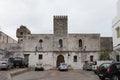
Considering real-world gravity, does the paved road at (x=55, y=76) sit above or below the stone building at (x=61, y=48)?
below

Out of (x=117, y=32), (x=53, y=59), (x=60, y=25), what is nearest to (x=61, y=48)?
(x=53, y=59)

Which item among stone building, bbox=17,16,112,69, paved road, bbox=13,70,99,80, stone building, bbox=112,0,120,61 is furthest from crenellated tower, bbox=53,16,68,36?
paved road, bbox=13,70,99,80

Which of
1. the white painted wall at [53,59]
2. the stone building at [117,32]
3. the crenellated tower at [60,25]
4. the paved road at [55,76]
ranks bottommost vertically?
the paved road at [55,76]

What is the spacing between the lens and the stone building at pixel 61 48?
58250mm

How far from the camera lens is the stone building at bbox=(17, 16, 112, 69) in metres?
58.2

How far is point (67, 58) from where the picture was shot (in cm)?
5822

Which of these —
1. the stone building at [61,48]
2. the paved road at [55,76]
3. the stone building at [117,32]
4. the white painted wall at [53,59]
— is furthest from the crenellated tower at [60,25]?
the paved road at [55,76]

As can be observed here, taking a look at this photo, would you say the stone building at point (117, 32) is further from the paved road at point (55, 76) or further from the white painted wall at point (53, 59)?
the white painted wall at point (53, 59)

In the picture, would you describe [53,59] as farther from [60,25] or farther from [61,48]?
[60,25]

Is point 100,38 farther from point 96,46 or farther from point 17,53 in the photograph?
point 17,53

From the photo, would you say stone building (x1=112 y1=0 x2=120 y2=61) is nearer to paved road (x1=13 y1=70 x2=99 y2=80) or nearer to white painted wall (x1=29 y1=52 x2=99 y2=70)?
paved road (x1=13 y1=70 x2=99 y2=80)

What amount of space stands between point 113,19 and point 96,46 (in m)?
20.7

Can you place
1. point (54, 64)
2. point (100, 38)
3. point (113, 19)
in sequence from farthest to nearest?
point (100, 38)
point (54, 64)
point (113, 19)

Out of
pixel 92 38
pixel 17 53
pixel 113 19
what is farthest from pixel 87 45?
pixel 113 19
